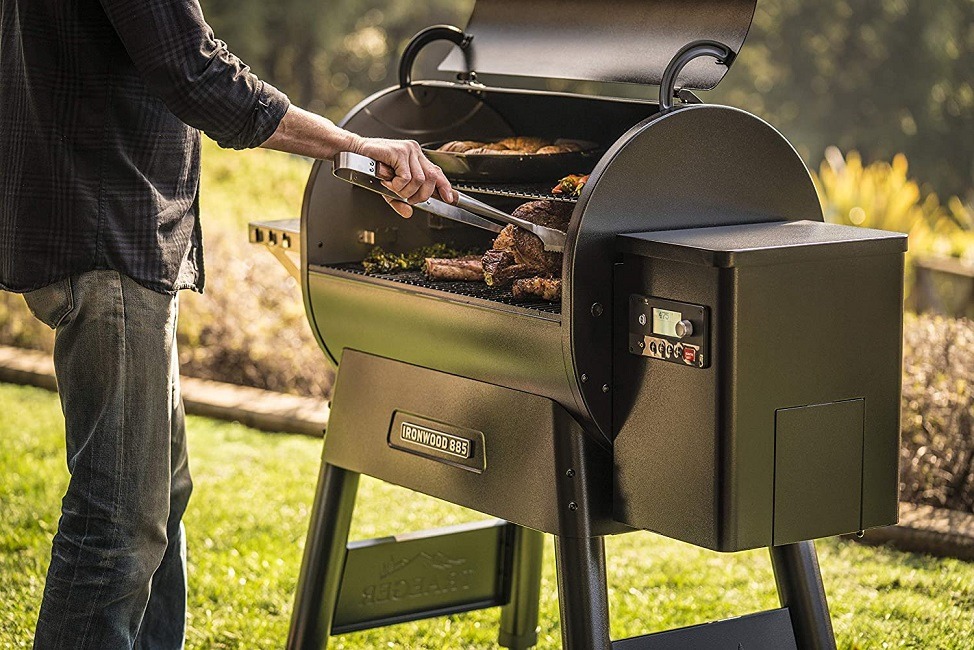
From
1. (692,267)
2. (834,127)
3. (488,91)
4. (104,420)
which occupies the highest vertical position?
(488,91)

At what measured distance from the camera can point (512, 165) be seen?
2.81 metres

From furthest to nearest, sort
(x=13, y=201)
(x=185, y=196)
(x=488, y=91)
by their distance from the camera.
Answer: (x=488, y=91) < (x=185, y=196) < (x=13, y=201)

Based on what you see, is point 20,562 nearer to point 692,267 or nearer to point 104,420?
point 104,420

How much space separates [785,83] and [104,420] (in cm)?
1860

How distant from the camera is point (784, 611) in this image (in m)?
2.74

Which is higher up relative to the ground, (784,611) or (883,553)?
(784,611)

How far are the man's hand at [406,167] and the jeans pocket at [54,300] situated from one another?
0.58 m

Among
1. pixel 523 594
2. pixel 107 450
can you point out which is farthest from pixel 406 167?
pixel 523 594

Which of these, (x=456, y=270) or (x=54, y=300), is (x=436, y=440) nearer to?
(x=456, y=270)

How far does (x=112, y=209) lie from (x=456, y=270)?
0.73 metres

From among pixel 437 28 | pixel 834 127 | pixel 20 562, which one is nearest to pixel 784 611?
pixel 437 28

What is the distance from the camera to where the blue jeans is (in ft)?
8.20

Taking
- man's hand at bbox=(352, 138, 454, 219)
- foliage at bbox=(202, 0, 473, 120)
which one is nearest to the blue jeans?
man's hand at bbox=(352, 138, 454, 219)

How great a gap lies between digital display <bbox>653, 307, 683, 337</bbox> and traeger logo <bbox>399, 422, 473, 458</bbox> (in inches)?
20.9
